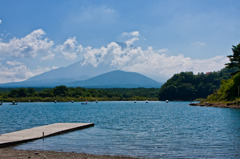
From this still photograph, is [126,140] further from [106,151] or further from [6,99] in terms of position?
[6,99]

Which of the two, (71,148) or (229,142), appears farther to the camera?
(229,142)

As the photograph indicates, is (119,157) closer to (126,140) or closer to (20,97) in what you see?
(126,140)

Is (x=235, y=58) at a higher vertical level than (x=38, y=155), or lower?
higher

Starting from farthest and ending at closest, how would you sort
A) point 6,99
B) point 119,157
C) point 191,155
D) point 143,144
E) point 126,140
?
point 6,99
point 126,140
point 143,144
point 191,155
point 119,157

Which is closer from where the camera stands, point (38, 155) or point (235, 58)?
point (38, 155)

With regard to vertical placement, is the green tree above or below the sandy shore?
above

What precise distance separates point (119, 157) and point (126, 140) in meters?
8.18

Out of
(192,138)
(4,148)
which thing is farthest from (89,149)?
(192,138)

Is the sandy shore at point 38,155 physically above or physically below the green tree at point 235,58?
below

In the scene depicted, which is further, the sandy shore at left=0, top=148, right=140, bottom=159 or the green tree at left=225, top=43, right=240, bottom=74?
the green tree at left=225, top=43, right=240, bottom=74

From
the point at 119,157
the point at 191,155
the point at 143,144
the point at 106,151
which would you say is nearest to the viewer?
the point at 119,157

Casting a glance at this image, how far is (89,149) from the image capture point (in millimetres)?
22281

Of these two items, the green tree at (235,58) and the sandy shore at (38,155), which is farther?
the green tree at (235,58)

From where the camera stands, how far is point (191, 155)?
19953 millimetres
